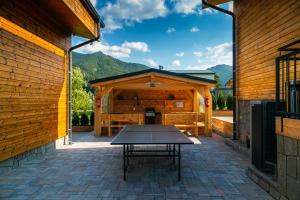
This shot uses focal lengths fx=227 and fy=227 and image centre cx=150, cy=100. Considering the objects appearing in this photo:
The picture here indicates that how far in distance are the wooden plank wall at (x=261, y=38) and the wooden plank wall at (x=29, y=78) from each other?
6.00 m

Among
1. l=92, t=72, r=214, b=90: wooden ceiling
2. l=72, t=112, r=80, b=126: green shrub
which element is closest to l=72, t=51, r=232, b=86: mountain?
l=72, t=112, r=80, b=126: green shrub

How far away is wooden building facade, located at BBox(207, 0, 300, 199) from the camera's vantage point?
10.3 feet

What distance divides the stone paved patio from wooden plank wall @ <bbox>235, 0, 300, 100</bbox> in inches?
81.5

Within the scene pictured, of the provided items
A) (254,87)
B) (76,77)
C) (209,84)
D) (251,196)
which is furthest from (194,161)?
(76,77)

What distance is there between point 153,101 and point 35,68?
303 inches

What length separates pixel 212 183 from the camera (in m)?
4.26

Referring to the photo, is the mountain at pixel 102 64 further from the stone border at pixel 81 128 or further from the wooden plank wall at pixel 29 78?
the wooden plank wall at pixel 29 78

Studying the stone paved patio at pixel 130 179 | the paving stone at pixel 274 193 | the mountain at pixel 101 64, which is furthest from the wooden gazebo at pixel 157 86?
the mountain at pixel 101 64

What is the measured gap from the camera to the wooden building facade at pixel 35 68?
16.5 feet

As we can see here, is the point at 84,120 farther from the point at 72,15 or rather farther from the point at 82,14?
the point at 72,15

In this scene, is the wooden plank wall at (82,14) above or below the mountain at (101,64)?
below

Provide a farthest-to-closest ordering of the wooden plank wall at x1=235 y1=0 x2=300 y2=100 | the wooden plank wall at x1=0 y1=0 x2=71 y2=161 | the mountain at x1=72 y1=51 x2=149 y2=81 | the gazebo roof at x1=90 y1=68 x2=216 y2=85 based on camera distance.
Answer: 1. the mountain at x1=72 y1=51 x2=149 y2=81
2. the gazebo roof at x1=90 y1=68 x2=216 y2=85
3. the wooden plank wall at x1=0 y1=0 x2=71 y2=161
4. the wooden plank wall at x1=235 y1=0 x2=300 y2=100

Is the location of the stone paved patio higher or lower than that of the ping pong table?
lower

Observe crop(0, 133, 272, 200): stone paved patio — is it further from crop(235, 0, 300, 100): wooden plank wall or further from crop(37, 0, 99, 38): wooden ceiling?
crop(37, 0, 99, 38): wooden ceiling
